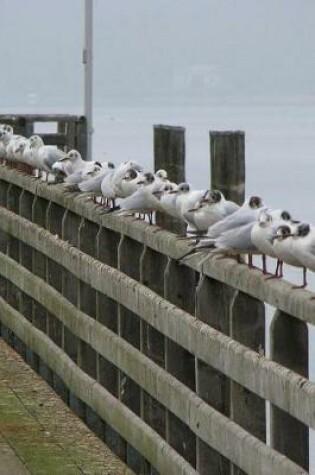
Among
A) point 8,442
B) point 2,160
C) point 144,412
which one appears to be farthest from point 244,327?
point 2,160

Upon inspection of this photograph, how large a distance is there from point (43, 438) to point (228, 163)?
223 centimetres

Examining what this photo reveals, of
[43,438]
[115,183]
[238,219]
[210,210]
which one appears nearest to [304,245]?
[238,219]

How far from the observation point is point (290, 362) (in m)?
6.62

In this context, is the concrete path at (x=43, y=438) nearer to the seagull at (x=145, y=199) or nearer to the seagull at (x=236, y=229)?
the seagull at (x=145, y=199)

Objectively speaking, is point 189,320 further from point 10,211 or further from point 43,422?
point 10,211

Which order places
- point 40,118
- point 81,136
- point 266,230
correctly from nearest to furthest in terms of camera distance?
1. point 266,230
2. point 81,136
3. point 40,118

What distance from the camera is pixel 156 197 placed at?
9.10 meters

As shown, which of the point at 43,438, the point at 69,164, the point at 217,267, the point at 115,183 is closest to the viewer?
the point at 217,267

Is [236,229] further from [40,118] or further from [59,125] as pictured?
[59,125]

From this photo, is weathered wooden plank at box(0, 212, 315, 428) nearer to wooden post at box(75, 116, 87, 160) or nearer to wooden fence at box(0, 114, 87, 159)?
wooden post at box(75, 116, 87, 160)

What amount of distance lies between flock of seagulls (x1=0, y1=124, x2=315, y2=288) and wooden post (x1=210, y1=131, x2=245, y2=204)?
0.43 feet

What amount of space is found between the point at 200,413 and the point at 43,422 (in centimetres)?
282

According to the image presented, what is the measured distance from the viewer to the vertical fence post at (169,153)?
935 cm

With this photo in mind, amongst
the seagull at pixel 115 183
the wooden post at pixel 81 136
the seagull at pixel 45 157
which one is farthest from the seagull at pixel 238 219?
the wooden post at pixel 81 136
